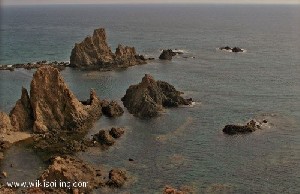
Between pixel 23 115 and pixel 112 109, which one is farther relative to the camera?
pixel 112 109

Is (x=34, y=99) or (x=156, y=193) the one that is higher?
(x=34, y=99)

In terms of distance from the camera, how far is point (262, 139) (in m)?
91.6

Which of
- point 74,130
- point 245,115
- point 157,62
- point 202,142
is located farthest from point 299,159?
point 157,62

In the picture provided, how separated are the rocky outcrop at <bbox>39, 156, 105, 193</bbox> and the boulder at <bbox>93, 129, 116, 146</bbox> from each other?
13.2 m

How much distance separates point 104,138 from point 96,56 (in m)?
79.9

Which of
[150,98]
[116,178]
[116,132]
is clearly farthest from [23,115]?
[116,178]

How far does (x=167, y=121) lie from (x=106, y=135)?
18.4 m

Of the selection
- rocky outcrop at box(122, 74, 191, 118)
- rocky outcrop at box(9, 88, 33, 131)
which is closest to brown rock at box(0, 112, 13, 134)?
rocky outcrop at box(9, 88, 33, 131)

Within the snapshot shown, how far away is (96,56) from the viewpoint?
165 m

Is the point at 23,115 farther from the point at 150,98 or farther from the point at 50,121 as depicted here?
the point at 150,98

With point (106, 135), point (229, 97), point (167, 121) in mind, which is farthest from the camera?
point (229, 97)

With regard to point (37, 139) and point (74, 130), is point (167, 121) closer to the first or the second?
point (74, 130)

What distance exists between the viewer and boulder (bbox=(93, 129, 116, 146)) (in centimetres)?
8856

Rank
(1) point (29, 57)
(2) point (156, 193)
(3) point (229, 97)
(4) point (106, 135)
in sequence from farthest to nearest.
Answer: (1) point (29, 57), (3) point (229, 97), (4) point (106, 135), (2) point (156, 193)
